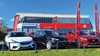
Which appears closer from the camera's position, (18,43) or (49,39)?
(18,43)

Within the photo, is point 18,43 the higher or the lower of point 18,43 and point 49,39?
the lower

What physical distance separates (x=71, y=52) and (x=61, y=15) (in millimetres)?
60756

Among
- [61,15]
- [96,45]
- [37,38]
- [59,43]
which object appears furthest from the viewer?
[61,15]

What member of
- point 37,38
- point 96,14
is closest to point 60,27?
point 96,14

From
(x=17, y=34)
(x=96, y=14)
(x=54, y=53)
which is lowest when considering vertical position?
(x=54, y=53)

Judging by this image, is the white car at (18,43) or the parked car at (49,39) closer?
the white car at (18,43)

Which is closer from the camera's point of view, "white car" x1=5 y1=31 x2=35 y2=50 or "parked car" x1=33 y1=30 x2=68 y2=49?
"white car" x1=5 y1=31 x2=35 y2=50

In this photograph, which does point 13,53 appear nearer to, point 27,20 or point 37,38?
point 37,38

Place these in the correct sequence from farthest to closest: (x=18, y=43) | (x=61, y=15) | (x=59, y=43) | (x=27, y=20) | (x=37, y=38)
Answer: (x=61, y=15)
(x=27, y=20)
(x=37, y=38)
(x=59, y=43)
(x=18, y=43)

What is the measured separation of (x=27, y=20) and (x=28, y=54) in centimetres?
5325

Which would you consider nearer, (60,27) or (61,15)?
(60,27)

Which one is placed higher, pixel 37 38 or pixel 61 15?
pixel 61 15

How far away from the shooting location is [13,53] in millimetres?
14062

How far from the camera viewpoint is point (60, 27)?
67.9 metres
